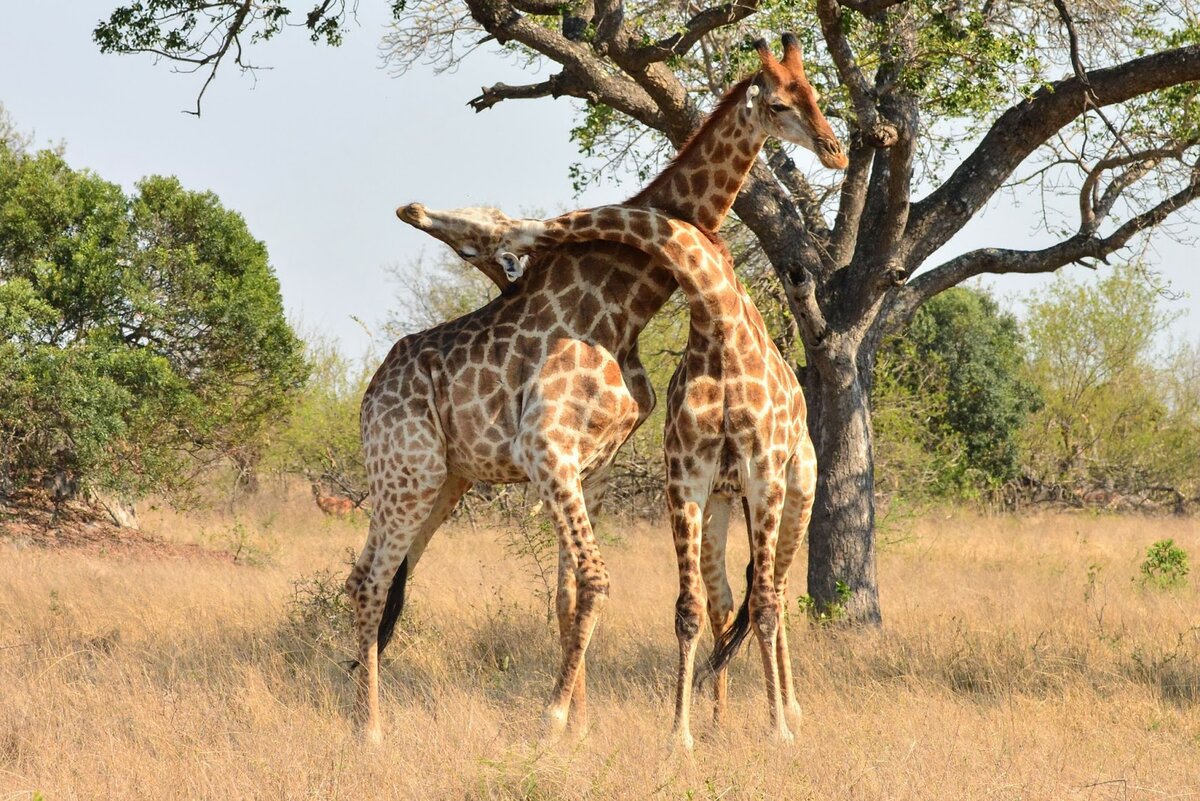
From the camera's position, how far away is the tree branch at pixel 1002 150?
793 cm

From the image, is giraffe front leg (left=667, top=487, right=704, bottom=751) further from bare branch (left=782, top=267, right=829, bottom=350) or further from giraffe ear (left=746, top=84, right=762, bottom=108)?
bare branch (left=782, top=267, right=829, bottom=350)

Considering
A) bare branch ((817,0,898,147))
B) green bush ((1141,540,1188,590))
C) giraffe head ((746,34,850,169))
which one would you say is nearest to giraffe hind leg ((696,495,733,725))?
giraffe head ((746,34,850,169))

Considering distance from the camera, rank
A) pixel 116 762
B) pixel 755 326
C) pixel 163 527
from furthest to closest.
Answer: pixel 163 527 < pixel 755 326 < pixel 116 762

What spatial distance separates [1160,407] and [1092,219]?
18.1 m

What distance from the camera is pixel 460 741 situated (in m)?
5.69

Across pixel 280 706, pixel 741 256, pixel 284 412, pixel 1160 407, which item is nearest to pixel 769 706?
pixel 280 706

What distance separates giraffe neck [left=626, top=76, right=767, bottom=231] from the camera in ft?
19.4

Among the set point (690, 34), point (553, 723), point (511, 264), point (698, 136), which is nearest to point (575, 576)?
point (553, 723)

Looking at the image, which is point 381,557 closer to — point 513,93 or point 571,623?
point 571,623

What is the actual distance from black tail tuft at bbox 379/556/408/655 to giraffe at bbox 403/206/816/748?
5.45ft

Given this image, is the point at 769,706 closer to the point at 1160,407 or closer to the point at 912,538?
the point at 912,538

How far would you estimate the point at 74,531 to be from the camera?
635 inches

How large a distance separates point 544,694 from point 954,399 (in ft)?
61.3

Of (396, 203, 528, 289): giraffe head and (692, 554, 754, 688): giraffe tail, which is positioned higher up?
(396, 203, 528, 289): giraffe head
